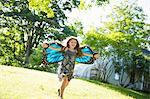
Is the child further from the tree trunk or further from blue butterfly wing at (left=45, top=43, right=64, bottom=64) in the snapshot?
the tree trunk

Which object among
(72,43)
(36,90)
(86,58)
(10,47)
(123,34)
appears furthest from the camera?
(10,47)

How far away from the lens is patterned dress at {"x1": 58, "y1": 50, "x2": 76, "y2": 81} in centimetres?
777

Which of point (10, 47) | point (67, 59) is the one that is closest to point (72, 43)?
point (67, 59)

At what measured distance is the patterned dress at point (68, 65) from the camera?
7.77 meters

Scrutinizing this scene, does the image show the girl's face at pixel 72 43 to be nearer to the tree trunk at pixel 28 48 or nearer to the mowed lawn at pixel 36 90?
the mowed lawn at pixel 36 90

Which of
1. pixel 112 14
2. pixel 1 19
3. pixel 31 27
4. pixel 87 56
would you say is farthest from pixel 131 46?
pixel 87 56

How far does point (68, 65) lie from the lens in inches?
308

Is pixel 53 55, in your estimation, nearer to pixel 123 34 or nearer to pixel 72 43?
pixel 72 43

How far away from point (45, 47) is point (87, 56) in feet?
4.46

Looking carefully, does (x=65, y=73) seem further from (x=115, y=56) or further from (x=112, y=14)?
(x=115, y=56)

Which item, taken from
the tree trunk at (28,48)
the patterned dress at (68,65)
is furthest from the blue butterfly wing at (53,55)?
the tree trunk at (28,48)

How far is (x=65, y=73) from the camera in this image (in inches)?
305

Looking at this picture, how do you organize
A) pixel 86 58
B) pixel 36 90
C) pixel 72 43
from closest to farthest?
pixel 72 43, pixel 86 58, pixel 36 90

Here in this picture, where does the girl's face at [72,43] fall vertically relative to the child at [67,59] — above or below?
above
